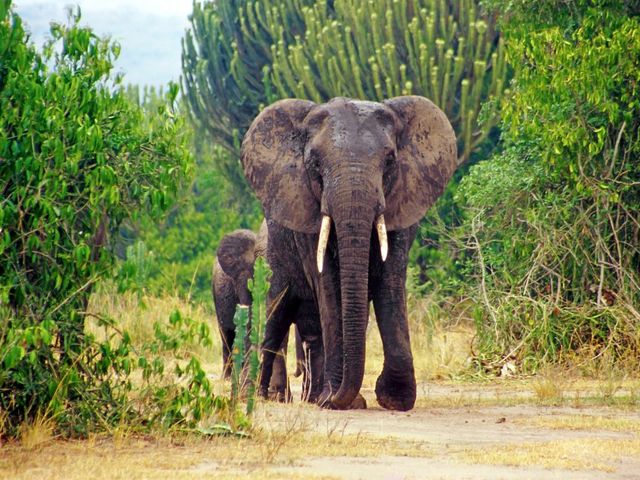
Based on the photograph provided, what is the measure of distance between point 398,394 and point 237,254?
423 cm

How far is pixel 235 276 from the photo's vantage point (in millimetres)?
14258

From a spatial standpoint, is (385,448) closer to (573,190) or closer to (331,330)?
(331,330)

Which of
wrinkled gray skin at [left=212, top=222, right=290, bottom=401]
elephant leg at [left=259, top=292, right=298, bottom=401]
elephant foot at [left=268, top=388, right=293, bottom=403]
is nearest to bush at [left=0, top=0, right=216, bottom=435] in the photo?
elephant leg at [left=259, top=292, right=298, bottom=401]

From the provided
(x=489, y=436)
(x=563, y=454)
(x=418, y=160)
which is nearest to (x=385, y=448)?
(x=563, y=454)

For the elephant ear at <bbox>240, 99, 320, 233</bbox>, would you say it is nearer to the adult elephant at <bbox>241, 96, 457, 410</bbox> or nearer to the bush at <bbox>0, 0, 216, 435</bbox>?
the adult elephant at <bbox>241, 96, 457, 410</bbox>

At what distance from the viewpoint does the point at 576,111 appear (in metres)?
14.2

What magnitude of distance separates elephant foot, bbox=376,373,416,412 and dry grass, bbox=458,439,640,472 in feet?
6.95

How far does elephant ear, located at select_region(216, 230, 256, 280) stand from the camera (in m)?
14.2

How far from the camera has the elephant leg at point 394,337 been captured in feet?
34.1

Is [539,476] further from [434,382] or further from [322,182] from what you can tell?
[434,382]

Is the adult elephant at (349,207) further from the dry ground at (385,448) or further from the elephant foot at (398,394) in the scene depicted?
the dry ground at (385,448)

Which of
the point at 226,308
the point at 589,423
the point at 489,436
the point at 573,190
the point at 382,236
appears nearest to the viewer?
the point at 489,436

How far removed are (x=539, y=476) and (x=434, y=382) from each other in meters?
7.12

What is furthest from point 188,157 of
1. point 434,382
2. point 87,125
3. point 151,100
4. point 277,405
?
point 151,100
